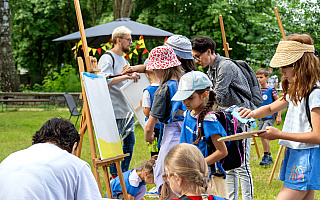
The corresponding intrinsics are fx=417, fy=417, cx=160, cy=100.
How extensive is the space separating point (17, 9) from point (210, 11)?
11.0 meters

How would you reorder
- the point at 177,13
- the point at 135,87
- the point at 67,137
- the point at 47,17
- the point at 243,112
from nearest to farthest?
the point at 67,137, the point at 243,112, the point at 135,87, the point at 177,13, the point at 47,17

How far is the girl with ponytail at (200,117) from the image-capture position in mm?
2793

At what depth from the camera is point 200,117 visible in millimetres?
2809

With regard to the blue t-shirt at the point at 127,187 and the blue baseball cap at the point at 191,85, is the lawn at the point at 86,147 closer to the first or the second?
the blue t-shirt at the point at 127,187

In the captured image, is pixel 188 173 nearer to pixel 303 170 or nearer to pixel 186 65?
pixel 303 170

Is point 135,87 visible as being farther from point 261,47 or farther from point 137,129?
point 261,47

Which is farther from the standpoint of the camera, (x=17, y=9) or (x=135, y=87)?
(x=17, y=9)

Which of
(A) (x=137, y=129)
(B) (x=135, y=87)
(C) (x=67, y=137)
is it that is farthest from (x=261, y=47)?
(C) (x=67, y=137)

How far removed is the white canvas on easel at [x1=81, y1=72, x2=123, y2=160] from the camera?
148 inches

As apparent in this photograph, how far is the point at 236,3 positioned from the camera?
1980 cm

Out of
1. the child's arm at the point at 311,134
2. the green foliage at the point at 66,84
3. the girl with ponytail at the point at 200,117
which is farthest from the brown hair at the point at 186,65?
the green foliage at the point at 66,84

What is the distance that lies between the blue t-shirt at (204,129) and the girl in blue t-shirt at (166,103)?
29 cm

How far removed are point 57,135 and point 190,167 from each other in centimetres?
74

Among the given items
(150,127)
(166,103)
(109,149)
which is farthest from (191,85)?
(109,149)
